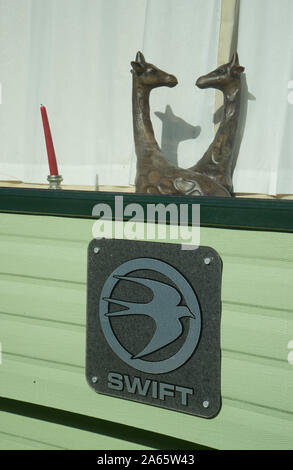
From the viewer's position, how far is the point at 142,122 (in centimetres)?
140

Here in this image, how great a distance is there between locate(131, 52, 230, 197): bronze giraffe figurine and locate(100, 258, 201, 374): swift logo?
0.20 metres

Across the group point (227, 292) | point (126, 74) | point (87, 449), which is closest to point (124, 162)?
point (126, 74)

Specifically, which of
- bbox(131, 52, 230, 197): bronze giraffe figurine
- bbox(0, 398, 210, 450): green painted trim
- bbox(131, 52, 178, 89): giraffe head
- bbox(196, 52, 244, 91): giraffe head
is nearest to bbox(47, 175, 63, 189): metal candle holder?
bbox(131, 52, 230, 197): bronze giraffe figurine

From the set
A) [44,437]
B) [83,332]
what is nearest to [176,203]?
[83,332]

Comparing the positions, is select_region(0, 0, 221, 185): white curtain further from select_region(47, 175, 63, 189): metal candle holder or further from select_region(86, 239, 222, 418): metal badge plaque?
select_region(86, 239, 222, 418): metal badge plaque

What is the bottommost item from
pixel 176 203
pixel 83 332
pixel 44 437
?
pixel 44 437

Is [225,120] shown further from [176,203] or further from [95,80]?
[95,80]

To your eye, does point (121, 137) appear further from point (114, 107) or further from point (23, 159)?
Answer: point (23, 159)

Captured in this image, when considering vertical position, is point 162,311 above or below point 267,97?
below

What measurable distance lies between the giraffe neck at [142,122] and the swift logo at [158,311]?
308 millimetres

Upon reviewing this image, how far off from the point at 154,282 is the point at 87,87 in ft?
2.11

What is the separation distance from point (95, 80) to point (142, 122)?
0.25 metres

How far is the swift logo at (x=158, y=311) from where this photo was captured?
Result: 1.23m

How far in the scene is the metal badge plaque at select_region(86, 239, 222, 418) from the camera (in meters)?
1.22
